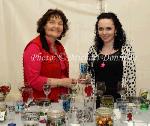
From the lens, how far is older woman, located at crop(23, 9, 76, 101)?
280 centimetres

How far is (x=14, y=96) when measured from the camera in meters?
3.48

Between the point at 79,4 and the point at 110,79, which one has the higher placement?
the point at 79,4

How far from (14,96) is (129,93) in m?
1.18

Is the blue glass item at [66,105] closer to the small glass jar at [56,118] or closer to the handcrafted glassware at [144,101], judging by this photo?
the small glass jar at [56,118]

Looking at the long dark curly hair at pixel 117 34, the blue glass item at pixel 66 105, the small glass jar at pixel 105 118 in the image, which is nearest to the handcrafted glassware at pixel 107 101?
the blue glass item at pixel 66 105

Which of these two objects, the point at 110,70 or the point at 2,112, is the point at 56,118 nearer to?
the point at 2,112

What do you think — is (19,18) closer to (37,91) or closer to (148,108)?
(37,91)

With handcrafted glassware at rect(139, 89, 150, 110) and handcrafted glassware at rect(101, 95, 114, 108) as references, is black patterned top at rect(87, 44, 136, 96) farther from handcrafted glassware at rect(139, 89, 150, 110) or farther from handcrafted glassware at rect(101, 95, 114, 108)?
handcrafted glassware at rect(101, 95, 114, 108)

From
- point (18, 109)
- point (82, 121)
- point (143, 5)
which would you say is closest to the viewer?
point (82, 121)

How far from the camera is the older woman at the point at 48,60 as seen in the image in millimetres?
2805

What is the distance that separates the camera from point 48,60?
2902 millimetres

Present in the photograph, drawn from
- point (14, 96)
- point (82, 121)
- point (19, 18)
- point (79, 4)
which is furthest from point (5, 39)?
point (82, 121)

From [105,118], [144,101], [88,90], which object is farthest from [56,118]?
[144,101]

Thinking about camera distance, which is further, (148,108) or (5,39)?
(5,39)
